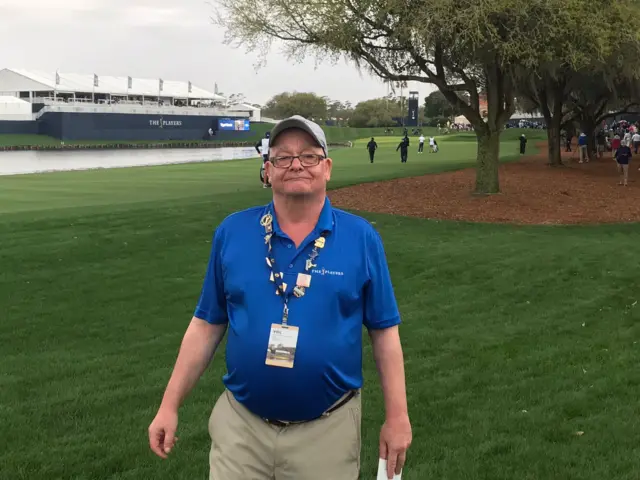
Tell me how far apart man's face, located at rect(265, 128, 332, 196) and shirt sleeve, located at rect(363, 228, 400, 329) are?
0.96 ft

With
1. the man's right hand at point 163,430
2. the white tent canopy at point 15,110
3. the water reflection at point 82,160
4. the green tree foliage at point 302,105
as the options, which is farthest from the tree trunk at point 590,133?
the green tree foliage at point 302,105

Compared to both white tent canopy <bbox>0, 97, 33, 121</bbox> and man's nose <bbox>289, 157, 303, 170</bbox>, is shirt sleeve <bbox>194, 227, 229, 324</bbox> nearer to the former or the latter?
man's nose <bbox>289, 157, 303, 170</bbox>

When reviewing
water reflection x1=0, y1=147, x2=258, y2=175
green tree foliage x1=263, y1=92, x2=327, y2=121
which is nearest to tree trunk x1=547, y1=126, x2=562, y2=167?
water reflection x1=0, y1=147, x2=258, y2=175

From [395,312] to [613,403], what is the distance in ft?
10.7

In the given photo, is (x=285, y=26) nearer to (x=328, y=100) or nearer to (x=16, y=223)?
(x=16, y=223)

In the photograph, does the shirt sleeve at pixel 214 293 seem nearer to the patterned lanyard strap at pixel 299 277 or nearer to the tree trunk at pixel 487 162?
the patterned lanyard strap at pixel 299 277

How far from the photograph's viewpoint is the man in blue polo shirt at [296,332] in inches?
103

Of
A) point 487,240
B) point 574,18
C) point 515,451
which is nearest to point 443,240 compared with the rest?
point 487,240

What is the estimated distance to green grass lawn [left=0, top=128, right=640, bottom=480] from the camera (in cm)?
454

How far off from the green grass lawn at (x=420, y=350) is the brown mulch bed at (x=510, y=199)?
201 centimetres

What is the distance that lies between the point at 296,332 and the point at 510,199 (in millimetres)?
16198

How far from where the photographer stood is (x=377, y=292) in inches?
107

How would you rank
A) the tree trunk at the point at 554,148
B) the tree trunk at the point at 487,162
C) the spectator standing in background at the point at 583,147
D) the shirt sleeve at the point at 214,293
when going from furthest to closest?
1. the spectator standing in background at the point at 583,147
2. the tree trunk at the point at 554,148
3. the tree trunk at the point at 487,162
4. the shirt sleeve at the point at 214,293

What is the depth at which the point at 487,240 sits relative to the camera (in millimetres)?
12273
